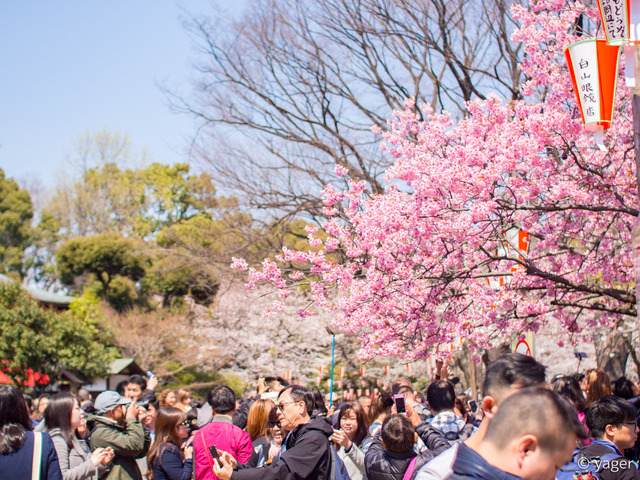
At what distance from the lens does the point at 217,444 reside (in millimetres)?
4148

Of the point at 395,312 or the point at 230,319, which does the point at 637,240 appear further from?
the point at 230,319

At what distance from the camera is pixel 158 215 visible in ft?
120

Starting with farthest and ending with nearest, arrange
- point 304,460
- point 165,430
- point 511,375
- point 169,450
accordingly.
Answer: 1. point 165,430
2. point 169,450
3. point 304,460
4. point 511,375

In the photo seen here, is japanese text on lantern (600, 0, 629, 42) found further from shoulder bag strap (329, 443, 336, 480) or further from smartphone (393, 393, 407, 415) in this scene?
shoulder bag strap (329, 443, 336, 480)

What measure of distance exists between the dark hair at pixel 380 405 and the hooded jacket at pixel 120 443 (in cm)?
213

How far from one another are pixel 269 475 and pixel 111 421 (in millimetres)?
1867

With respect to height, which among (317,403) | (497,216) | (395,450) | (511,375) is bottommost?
(395,450)

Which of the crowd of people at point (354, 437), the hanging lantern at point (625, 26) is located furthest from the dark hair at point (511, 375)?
the hanging lantern at point (625, 26)

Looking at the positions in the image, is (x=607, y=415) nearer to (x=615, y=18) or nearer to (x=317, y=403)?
(x=317, y=403)

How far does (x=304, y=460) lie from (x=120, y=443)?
195 centimetres

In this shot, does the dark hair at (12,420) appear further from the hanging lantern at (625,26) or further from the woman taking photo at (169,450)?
the hanging lantern at (625,26)

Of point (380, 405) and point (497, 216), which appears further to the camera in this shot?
point (497, 216)

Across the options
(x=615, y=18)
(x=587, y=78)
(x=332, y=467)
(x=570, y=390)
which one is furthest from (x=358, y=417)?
(x=615, y=18)

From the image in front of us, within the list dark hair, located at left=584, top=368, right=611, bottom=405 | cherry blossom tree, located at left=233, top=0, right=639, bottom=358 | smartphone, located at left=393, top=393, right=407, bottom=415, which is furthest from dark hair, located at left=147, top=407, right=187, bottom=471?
dark hair, located at left=584, top=368, right=611, bottom=405
